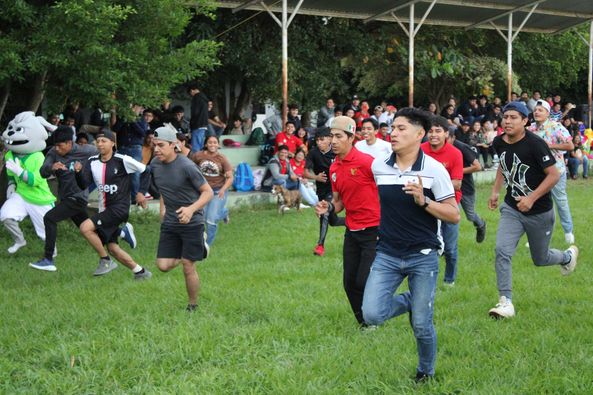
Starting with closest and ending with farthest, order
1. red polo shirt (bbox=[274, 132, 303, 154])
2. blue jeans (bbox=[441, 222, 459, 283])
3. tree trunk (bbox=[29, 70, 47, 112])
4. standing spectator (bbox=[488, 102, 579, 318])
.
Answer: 1. standing spectator (bbox=[488, 102, 579, 318])
2. blue jeans (bbox=[441, 222, 459, 283])
3. tree trunk (bbox=[29, 70, 47, 112])
4. red polo shirt (bbox=[274, 132, 303, 154])

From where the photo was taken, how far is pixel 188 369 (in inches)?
244

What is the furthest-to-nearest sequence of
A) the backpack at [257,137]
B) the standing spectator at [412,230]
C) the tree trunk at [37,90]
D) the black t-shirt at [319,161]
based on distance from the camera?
1. the backpack at [257,137]
2. the tree trunk at [37,90]
3. the black t-shirt at [319,161]
4. the standing spectator at [412,230]

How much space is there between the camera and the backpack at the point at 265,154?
65.1 feet

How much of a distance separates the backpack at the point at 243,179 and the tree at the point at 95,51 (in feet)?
16.5

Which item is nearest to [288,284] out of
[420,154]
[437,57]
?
[420,154]

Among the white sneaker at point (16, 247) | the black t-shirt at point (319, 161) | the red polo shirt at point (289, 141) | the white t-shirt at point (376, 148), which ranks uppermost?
the red polo shirt at point (289, 141)

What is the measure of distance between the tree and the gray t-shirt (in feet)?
12.6

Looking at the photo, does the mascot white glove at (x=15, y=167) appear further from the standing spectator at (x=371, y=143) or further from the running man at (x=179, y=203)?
the standing spectator at (x=371, y=143)

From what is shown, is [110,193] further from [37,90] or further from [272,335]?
[37,90]

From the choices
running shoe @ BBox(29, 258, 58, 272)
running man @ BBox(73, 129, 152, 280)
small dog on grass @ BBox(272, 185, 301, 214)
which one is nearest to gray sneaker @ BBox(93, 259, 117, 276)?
running man @ BBox(73, 129, 152, 280)

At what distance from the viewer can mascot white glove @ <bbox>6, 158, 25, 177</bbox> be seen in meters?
11.6

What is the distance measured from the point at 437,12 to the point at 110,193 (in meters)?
15.3

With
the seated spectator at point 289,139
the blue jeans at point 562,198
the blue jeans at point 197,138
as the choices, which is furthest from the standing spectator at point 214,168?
the seated spectator at point 289,139

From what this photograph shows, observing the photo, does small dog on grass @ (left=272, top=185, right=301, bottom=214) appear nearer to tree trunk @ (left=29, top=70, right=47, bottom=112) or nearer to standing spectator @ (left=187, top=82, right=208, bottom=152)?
standing spectator @ (left=187, top=82, right=208, bottom=152)
